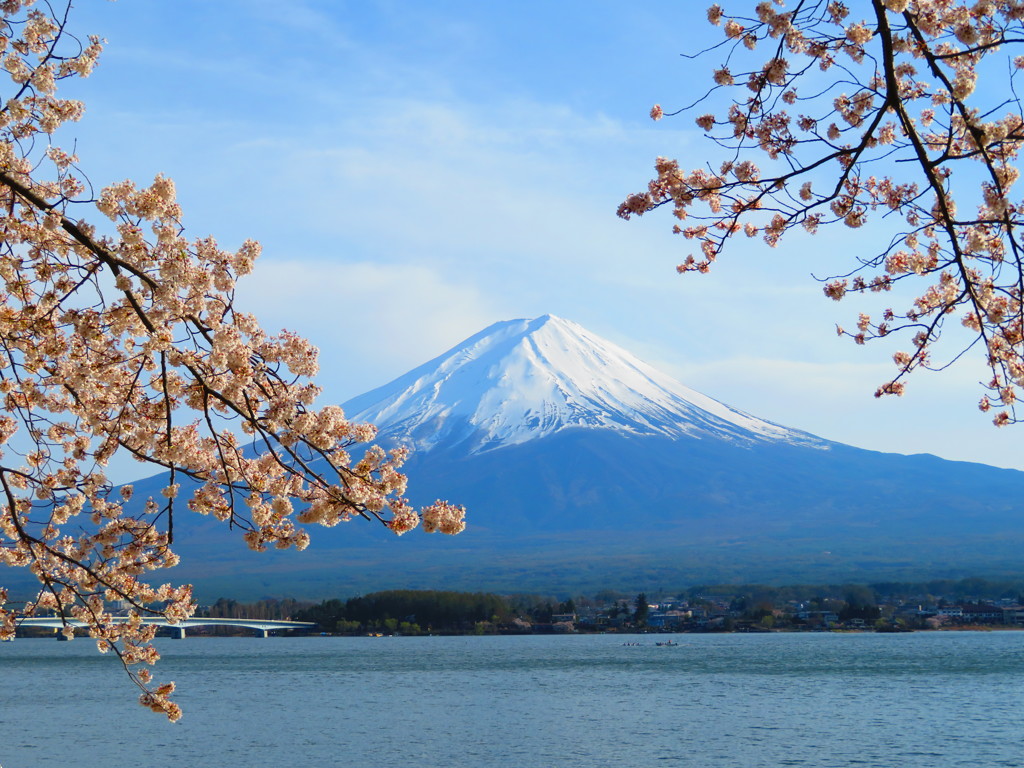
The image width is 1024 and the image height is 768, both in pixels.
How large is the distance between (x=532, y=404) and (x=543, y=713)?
136492 mm

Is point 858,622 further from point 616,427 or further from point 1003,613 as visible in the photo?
point 616,427

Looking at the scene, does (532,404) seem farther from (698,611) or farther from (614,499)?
(698,611)

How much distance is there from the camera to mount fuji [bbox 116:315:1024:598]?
104 m

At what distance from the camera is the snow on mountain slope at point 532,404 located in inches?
6038

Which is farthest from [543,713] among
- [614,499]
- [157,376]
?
[614,499]

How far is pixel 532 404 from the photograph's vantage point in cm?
16338

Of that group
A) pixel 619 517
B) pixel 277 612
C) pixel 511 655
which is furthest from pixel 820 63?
pixel 619 517

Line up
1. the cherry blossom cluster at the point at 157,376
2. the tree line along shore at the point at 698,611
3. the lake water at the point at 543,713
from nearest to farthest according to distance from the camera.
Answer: the cherry blossom cluster at the point at 157,376, the lake water at the point at 543,713, the tree line along shore at the point at 698,611

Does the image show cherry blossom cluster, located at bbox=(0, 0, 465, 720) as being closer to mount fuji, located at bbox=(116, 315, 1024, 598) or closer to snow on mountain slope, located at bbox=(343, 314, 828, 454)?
mount fuji, located at bbox=(116, 315, 1024, 598)

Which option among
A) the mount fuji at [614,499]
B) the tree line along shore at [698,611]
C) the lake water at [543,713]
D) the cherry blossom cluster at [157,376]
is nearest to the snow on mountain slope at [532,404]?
the mount fuji at [614,499]

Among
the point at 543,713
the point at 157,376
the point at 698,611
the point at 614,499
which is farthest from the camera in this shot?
the point at 614,499

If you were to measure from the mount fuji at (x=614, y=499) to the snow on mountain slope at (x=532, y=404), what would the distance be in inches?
12.8

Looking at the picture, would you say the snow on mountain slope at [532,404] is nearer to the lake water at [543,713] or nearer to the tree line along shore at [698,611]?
the tree line along shore at [698,611]

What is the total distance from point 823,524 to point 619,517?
2444 centimetres
